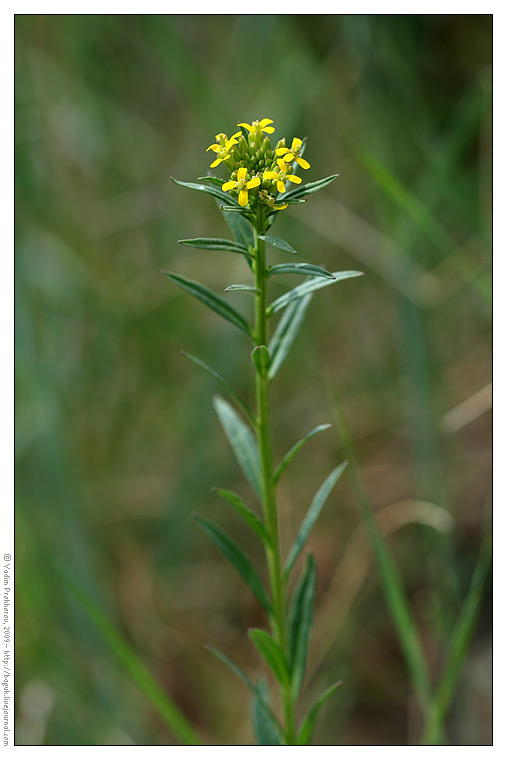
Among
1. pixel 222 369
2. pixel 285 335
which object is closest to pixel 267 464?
pixel 285 335

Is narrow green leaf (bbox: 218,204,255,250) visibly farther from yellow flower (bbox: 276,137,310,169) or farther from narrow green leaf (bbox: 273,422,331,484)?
narrow green leaf (bbox: 273,422,331,484)

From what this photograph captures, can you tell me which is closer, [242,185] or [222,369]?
[242,185]

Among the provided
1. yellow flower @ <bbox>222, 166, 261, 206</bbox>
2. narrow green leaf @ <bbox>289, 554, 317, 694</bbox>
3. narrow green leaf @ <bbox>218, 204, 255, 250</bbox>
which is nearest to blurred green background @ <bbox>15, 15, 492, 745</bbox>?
narrow green leaf @ <bbox>289, 554, 317, 694</bbox>

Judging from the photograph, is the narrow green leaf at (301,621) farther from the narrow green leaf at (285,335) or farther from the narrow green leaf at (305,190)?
the narrow green leaf at (305,190)

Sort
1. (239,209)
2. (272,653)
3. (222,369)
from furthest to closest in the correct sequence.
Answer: (222,369) < (272,653) < (239,209)

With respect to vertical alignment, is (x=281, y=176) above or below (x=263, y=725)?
→ above

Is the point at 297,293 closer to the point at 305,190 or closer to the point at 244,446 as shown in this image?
the point at 305,190

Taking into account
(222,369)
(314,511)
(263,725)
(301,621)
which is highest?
(222,369)
